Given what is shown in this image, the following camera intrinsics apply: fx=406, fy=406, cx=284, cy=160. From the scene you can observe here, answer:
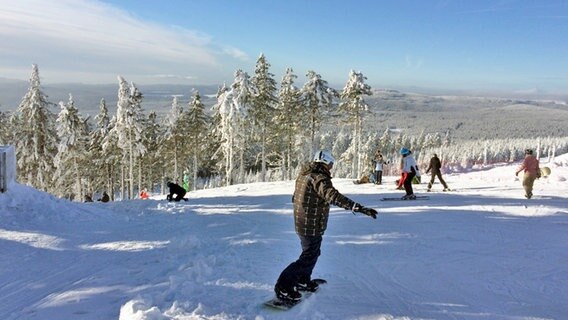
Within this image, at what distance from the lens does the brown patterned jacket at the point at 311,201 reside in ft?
18.2

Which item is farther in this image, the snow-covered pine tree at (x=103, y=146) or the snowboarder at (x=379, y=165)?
the snow-covered pine tree at (x=103, y=146)

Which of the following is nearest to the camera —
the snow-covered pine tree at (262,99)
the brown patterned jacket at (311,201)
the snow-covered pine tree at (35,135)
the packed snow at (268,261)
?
the brown patterned jacket at (311,201)

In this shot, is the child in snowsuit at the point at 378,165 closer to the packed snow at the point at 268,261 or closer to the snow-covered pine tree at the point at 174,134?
the packed snow at the point at 268,261

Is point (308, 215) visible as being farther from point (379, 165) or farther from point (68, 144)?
point (68, 144)

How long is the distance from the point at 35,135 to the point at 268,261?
36942mm

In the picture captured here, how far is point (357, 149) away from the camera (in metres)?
48.8

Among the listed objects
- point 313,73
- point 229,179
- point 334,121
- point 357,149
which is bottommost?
point 229,179

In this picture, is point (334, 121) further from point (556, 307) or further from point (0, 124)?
point (556, 307)

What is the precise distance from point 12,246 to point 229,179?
1174 inches

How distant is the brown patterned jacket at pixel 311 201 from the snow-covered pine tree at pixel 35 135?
38813 mm

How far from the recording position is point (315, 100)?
43.3 meters

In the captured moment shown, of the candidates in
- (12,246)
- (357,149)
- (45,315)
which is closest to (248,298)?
(45,315)

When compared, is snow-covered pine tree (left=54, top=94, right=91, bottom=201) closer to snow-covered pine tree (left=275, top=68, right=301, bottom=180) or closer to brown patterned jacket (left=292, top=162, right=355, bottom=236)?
snow-covered pine tree (left=275, top=68, right=301, bottom=180)

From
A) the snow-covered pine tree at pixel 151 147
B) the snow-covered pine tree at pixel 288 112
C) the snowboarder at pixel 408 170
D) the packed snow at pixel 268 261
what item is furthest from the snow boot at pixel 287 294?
the snow-covered pine tree at pixel 151 147
